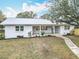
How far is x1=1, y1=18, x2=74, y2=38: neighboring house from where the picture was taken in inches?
1308

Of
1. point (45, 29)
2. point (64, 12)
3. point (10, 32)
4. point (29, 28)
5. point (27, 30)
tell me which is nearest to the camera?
point (64, 12)

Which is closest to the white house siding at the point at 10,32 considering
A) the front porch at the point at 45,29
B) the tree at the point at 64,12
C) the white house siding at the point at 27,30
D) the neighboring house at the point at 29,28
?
the neighboring house at the point at 29,28

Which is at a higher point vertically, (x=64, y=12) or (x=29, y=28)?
(x=64, y=12)

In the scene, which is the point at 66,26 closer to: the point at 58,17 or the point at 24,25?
the point at 24,25

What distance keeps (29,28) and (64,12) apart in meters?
14.6

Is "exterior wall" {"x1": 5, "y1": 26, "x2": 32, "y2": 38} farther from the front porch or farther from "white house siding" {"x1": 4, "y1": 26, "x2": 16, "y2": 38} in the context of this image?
the front porch

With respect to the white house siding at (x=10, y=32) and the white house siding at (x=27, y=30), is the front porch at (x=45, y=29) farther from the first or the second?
the white house siding at (x=10, y=32)

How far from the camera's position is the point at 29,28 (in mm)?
34750

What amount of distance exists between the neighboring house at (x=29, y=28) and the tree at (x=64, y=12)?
40.0 ft

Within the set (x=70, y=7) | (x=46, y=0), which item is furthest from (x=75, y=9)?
(x=46, y=0)

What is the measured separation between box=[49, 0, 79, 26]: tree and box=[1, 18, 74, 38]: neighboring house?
40.0 feet

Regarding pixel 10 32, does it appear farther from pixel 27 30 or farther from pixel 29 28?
pixel 29 28

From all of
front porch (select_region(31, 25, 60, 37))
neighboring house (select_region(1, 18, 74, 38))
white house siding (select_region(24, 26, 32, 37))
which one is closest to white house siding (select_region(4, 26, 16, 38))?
neighboring house (select_region(1, 18, 74, 38))

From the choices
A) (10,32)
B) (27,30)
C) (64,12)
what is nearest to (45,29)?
(27,30)
